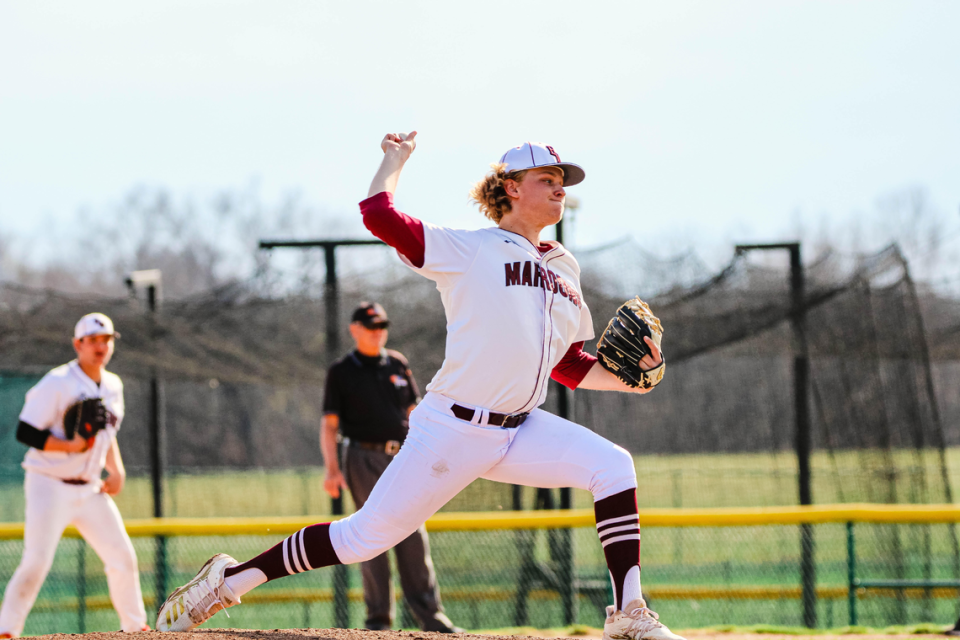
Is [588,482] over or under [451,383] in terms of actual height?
under

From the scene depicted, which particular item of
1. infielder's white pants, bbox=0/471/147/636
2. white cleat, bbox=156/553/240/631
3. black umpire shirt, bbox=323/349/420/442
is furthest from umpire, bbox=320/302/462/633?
white cleat, bbox=156/553/240/631

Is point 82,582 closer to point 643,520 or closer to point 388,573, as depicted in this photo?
point 388,573

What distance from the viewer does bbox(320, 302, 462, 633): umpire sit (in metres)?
5.82

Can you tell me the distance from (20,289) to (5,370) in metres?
1.70

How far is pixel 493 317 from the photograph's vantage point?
11.2 ft

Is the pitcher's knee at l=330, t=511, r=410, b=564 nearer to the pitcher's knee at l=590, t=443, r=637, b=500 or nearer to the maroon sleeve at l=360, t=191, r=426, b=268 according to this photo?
the pitcher's knee at l=590, t=443, r=637, b=500

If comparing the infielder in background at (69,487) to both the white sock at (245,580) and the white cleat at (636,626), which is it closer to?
the white sock at (245,580)

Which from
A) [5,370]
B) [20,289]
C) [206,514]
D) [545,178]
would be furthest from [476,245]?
[206,514]

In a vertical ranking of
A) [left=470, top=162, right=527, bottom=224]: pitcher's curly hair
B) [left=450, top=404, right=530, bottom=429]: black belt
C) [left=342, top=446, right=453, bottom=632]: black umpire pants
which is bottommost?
[left=342, top=446, right=453, bottom=632]: black umpire pants

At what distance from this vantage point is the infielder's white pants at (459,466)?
340cm

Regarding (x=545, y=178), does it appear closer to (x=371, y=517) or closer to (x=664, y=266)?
(x=371, y=517)

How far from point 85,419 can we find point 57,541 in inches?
27.3

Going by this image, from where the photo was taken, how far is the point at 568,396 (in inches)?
271

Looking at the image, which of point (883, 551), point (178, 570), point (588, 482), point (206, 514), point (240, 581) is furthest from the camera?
point (206, 514)
